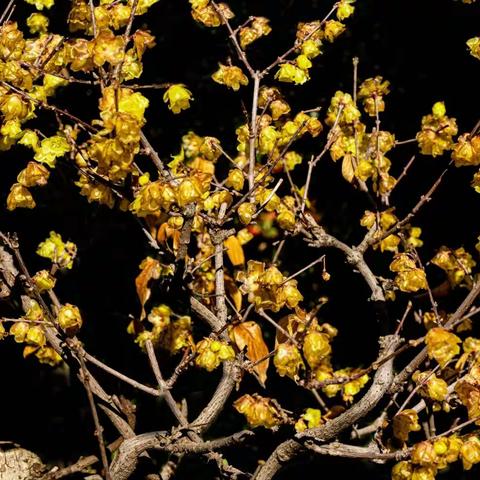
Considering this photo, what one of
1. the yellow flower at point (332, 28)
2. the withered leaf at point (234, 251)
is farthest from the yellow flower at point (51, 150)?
the yellow flower at point (332, 28)

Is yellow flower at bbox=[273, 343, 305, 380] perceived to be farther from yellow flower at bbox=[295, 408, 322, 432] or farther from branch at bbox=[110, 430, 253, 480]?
yellow flower at bbox=[295, 408, 322, 432]

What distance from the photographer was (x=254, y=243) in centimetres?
375

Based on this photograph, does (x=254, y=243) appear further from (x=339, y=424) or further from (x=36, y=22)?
(x=36, y=22)

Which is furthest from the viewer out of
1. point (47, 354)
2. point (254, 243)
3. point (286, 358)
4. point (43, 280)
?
point (254, 243)

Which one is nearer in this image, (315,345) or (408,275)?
(315,345)

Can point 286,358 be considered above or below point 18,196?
below

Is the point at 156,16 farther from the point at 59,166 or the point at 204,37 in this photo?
the point at 59,166

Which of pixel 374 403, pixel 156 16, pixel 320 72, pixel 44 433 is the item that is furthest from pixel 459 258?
pixel 44 433

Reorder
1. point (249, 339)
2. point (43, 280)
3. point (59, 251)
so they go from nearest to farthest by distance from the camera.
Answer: point (43, 280) → point (249, 339) → point (59, 251)

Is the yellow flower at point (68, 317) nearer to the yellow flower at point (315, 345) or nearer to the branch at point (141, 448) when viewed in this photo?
the branch at point (141, 448)

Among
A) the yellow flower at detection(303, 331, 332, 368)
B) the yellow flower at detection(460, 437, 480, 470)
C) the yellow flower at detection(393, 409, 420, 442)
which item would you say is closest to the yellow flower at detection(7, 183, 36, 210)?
the yellow flower at detection(303, 331, 332, 368)

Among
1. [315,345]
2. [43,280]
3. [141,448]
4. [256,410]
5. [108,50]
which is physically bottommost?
[141,448]

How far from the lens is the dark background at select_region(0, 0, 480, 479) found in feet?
11.8

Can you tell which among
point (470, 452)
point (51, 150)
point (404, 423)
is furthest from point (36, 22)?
point (470, 452)
